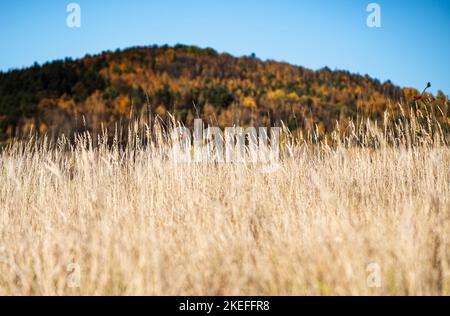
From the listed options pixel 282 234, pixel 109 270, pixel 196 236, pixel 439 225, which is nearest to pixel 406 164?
pixel 439 225

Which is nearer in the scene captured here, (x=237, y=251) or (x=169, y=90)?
(x=237, y=251)

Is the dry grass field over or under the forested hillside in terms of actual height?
under

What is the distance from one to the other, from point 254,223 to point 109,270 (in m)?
1.22

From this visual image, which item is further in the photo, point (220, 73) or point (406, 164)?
point (220, 73)

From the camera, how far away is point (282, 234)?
8.46 feet

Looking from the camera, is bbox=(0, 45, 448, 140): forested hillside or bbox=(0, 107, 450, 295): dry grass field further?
bbox=(0, 45, 448, 140): forested hillside

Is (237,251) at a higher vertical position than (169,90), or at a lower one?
lower

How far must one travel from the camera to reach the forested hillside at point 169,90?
20.4m

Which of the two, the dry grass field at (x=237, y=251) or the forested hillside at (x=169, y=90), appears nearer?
the dry grass field at (x=237, y=251)

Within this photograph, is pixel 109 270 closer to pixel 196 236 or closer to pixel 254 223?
pixel 196 236

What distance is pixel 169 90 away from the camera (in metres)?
30.5

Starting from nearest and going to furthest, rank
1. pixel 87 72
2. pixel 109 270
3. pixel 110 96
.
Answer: pixel 109 270, pixel 110 96, pixel 87 72

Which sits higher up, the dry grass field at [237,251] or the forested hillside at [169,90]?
the forested hillside at [169,90]

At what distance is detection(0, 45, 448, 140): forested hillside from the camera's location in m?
20.4
